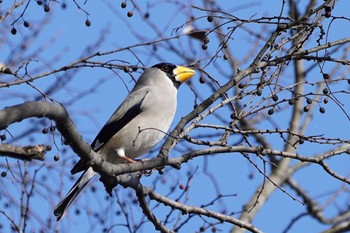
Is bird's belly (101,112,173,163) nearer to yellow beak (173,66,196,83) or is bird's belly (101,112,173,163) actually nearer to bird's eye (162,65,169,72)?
yellow beak (173,66,196,83)

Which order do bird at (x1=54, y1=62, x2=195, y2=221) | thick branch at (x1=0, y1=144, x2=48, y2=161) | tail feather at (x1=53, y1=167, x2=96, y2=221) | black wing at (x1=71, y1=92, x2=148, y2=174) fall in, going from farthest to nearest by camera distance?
1. black wing at (x1=71, y1=92, x2=148, y2=174)
2. bird at (x1=54, y1=62, x2=195, y2=221)
3. tail feather at (x1=53, y1=167, x2=96, y2=221)
4. thick branch at (x1=0, y1=144, x2=48, y2=161)

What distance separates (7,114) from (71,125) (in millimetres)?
477

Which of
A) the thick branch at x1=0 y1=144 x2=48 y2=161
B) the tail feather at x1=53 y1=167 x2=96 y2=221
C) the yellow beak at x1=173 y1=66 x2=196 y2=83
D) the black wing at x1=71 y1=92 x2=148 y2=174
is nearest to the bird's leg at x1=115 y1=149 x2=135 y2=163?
the black wing at x1=71 y1=92 x2=148 y2=174

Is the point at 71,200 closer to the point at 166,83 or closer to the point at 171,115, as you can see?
the point at 171,115

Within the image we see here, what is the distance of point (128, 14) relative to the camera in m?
5.45

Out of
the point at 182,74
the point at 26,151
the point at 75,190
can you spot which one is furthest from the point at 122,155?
the point at 26,151

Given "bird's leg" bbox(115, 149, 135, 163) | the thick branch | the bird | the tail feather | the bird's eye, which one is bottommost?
the thick branch

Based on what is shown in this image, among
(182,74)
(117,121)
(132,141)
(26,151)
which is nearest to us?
(26,151)

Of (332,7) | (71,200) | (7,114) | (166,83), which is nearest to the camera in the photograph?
(7,114)

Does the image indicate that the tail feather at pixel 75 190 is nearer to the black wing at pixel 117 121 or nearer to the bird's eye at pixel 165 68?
the black wing at pixel 117 121

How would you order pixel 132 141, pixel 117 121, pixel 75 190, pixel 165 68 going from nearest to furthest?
pixel 75 190 < pixel 132 141 < pixel 117 121 < pixel 165 68

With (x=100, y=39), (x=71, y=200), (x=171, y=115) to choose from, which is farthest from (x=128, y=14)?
(x=100, y=39)

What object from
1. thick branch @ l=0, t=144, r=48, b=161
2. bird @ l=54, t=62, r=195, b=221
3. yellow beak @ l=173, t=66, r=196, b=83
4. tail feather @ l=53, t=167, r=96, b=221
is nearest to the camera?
thick branch @ l=0, t=144, r=48, b=161

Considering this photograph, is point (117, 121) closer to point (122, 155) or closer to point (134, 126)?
point (134, 126)
